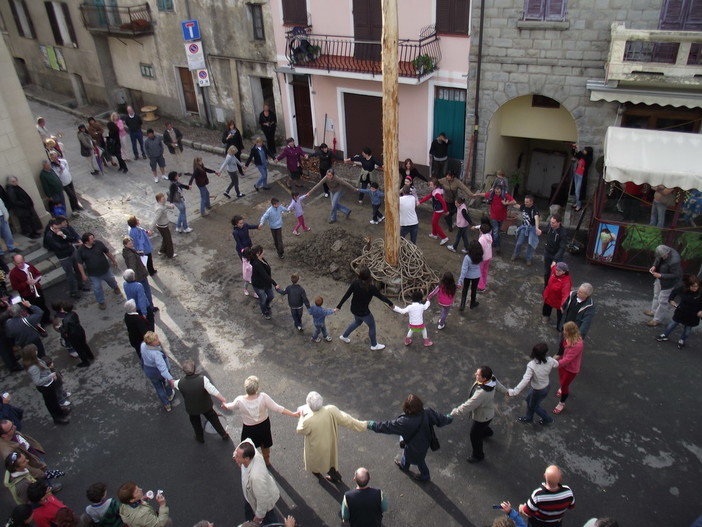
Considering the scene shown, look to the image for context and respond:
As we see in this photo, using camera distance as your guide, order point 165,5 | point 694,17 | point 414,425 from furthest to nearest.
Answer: point 165,5, point 694,17, point 414,425

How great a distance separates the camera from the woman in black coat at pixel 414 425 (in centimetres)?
625

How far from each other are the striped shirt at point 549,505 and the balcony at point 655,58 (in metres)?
9.05

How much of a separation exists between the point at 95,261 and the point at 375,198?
621 centimetres

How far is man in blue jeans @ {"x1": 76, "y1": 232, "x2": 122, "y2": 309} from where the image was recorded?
33.2 feet

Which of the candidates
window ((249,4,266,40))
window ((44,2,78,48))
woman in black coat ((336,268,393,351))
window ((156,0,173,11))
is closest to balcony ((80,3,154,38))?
window ((156,0,173,11))

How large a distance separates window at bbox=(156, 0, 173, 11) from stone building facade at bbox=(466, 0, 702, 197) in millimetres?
10985

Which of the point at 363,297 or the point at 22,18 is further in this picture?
the point at 22,18

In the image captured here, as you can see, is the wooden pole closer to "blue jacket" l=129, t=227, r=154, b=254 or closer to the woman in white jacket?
the woman in white jacket

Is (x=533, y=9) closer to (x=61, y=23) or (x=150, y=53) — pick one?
(x=150, y=53)

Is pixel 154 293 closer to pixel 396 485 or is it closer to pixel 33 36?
pixel 396 485

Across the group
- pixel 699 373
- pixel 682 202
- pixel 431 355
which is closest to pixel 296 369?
pixel 431 355

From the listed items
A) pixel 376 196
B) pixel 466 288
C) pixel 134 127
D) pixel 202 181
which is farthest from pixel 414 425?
pixel 134 127

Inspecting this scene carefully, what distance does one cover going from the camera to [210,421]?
→ 7500mm

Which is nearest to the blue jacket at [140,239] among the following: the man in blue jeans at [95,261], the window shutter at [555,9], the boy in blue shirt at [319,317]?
the man in blue jeans at [95,261]
